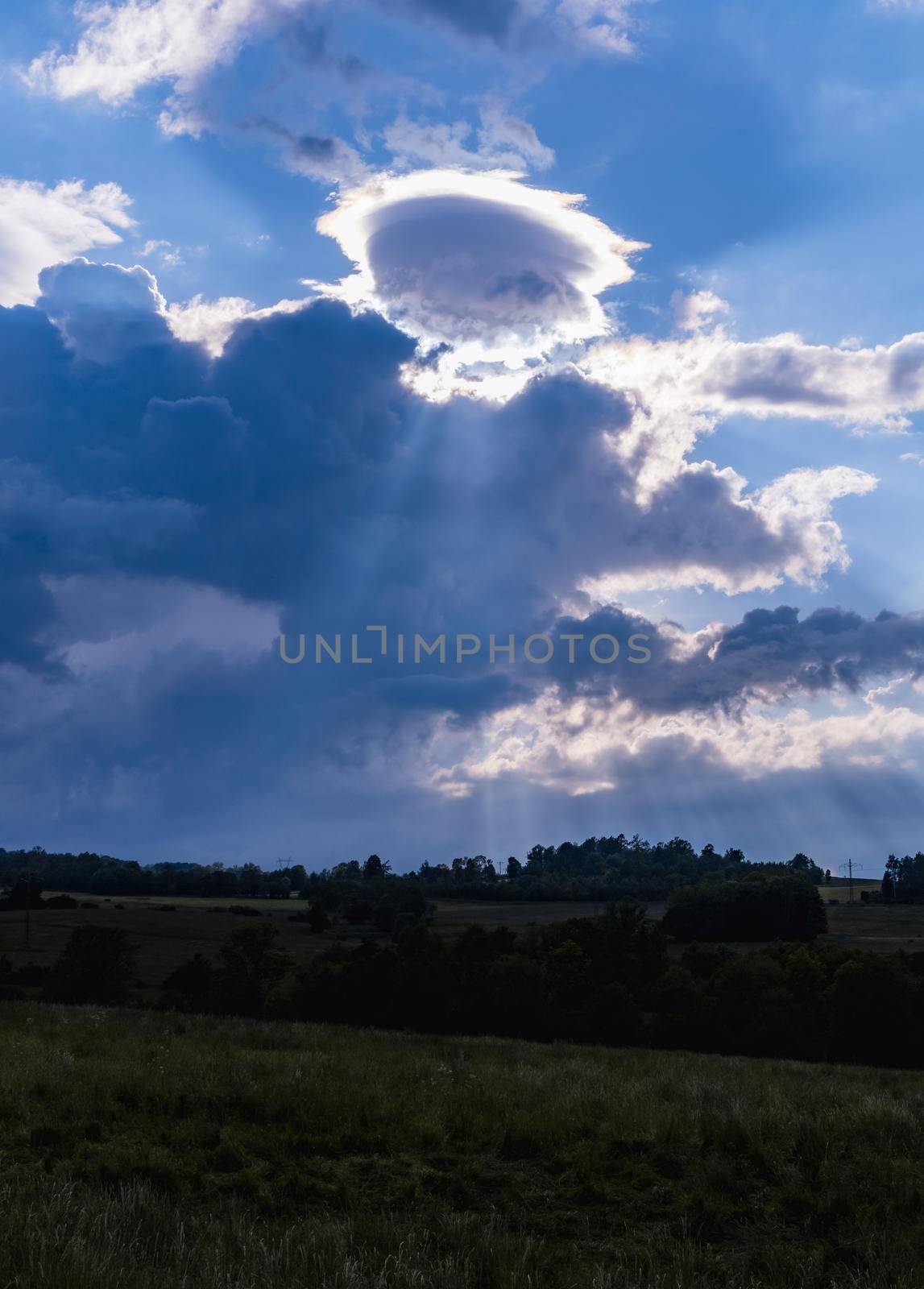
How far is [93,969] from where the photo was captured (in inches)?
3073

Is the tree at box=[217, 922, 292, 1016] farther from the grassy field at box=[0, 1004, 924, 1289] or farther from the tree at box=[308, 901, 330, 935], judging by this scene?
the tree at box=[308, 901, 330, 935]

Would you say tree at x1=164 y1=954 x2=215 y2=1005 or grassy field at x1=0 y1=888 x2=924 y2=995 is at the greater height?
tree at x1=164 y1=954 x2=215 y2=1005

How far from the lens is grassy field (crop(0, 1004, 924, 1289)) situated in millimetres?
7840

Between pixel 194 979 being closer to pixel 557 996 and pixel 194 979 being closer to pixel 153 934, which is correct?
pixel 557 996

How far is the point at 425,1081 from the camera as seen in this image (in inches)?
613

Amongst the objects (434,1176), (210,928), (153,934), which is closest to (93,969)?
(153,934)

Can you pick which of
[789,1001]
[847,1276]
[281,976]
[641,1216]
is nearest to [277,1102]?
[641,1216]

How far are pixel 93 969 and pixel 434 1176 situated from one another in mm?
75491

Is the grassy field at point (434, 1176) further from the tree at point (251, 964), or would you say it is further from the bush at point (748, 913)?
the bush at point (748, 913)

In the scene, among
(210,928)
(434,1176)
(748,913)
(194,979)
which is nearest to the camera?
(434,1176)

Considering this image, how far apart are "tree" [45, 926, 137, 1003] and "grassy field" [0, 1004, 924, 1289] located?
6434 centimetres

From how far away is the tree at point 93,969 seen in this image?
75.5 metres

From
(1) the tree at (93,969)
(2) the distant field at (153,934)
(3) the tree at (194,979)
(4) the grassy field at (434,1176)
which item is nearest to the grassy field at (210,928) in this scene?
(2) the distant field at (153,934)

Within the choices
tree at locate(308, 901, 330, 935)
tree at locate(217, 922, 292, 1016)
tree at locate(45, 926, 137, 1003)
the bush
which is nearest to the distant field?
tree at locate(308, 901, 330, 935)
